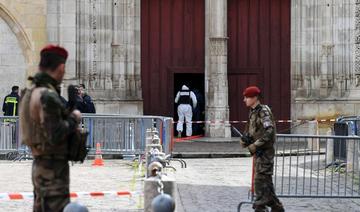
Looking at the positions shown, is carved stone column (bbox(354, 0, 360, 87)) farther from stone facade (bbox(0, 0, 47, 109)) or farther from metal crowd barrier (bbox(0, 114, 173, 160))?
stone facade (bbox(0, 0, 47, 109))

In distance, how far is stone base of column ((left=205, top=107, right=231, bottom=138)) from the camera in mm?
27844

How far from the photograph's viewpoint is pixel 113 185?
51.1 ft

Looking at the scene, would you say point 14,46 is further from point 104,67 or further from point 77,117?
point 77,117

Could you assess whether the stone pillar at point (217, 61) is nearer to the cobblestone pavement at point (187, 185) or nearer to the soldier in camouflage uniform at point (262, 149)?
the cobblestone pavement at point (187, 185)

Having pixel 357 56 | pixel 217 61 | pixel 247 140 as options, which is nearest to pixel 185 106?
pixel 217 61

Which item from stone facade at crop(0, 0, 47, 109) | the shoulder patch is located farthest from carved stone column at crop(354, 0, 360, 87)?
the shoulder patch

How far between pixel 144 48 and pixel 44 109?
21650 millimetres

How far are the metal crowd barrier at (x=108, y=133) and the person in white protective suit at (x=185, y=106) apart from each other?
272 inches

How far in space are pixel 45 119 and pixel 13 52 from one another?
2074 cm

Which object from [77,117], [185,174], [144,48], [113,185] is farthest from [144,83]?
[77,117]

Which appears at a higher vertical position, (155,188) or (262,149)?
(262,149)

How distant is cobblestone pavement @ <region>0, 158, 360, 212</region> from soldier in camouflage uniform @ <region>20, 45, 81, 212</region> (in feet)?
16.7

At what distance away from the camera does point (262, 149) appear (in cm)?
1143

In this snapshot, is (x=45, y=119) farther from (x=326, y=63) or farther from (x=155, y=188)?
(x=326, y=63)
